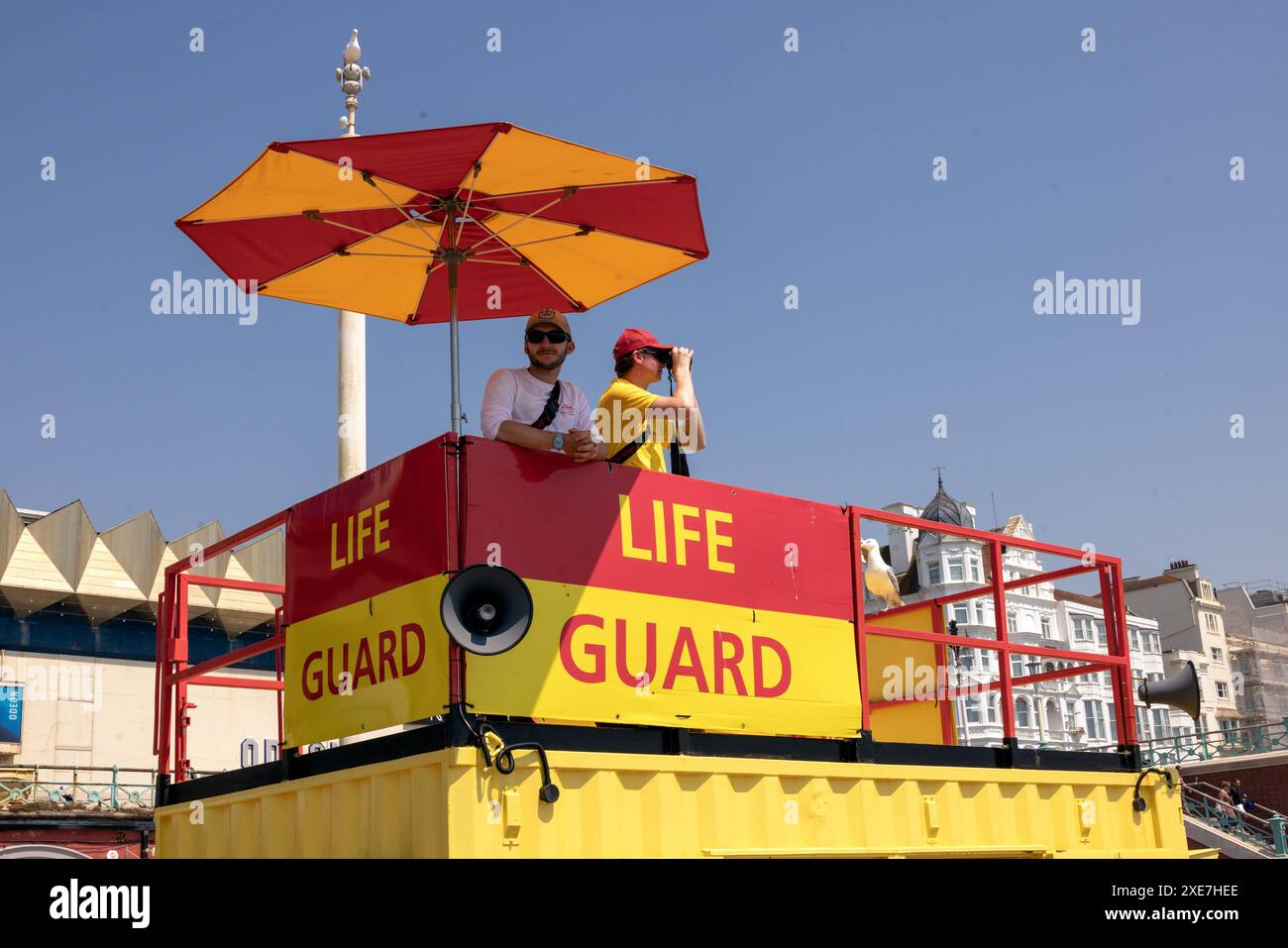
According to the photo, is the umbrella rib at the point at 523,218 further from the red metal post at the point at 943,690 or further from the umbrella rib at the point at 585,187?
the red metal post at the point at 943,690

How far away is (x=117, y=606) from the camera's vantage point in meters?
46.9

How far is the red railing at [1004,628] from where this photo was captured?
24.7 feet

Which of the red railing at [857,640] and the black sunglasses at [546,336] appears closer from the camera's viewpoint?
the black sunglasses at [546,336]

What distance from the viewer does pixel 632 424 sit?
7223 millimetres

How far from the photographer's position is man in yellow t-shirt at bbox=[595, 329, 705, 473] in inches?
277

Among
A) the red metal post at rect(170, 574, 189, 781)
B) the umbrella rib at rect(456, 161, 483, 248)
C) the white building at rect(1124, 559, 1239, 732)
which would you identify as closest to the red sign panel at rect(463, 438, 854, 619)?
the umbrella rib at rect(456, 161, 483, 248)

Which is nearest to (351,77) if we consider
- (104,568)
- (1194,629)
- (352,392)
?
(352,392)

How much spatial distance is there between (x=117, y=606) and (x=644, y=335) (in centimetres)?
4423

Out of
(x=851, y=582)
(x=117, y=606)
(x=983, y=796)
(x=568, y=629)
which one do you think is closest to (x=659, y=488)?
(x=568, y=629)

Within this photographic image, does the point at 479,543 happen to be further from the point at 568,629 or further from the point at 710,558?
the point at 710,558

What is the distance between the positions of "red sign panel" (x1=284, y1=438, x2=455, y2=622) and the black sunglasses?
112 cm

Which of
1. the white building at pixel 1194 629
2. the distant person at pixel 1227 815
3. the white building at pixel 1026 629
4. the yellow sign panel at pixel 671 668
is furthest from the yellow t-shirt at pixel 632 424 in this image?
the white building at pixel 1194 629

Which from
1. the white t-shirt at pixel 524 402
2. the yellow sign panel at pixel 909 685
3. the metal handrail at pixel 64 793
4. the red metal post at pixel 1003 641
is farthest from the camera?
the metal handrail at pixel 64 793

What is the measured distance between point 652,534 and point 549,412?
0.85 metres
